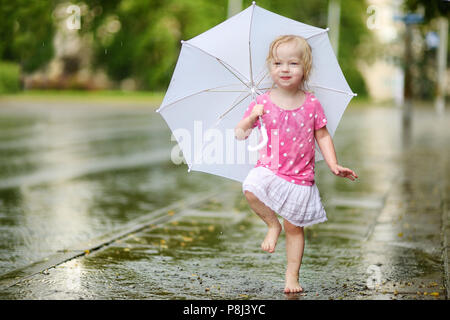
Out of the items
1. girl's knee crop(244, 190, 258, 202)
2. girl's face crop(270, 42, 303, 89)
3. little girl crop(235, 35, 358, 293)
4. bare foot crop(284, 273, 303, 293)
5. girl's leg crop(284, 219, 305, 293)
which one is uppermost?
girl's face crop(270, 42, 303, 89)

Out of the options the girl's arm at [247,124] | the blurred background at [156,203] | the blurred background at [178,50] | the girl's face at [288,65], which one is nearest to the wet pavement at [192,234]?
the blurred background at [156,203]

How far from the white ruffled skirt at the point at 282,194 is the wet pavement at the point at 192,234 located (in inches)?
21.7

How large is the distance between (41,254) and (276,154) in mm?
2731

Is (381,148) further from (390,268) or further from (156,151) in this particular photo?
(390,268)

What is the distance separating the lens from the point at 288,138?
192 inches

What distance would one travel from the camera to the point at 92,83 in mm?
61219

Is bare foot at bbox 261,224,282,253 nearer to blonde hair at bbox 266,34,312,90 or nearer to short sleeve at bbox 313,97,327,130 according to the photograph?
short sleeve at bbox 313,97,327,130

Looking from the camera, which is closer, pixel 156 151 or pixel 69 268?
pixel 69 268

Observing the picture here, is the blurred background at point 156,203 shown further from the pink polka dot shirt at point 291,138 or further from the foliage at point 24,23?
the pink polka dot shirt at point 291,138

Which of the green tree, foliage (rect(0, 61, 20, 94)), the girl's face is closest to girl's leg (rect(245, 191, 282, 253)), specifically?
the girl's face

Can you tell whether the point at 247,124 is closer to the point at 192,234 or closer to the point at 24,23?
the point at 192,234

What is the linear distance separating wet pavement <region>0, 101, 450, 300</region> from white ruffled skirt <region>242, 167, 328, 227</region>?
1.81 feet

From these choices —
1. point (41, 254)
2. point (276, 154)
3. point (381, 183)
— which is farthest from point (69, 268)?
point (381, 183)

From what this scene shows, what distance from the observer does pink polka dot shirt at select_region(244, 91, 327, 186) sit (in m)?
4.88
